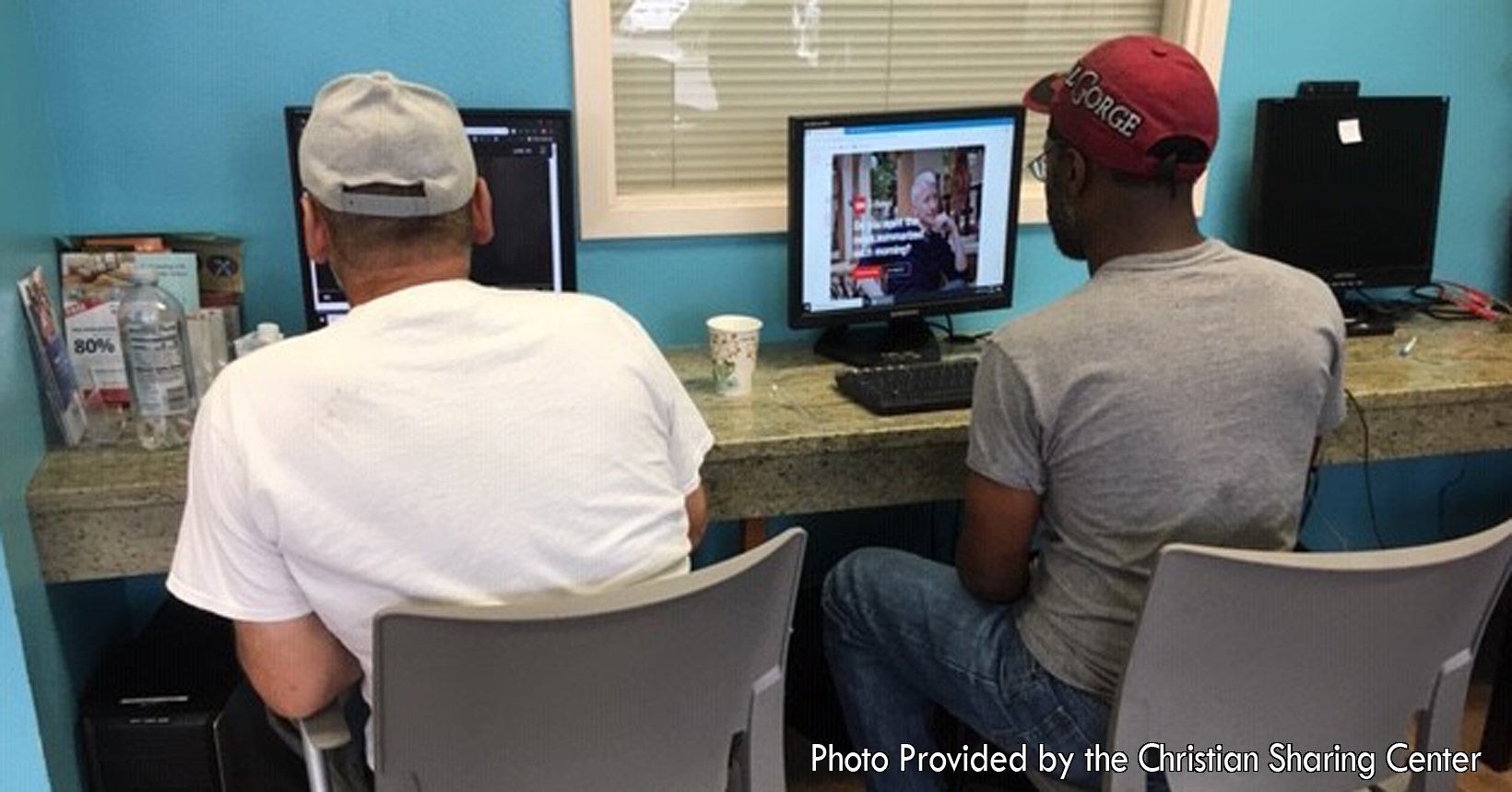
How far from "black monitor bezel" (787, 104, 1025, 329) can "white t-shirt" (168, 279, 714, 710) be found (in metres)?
0.96

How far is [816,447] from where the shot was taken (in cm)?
189

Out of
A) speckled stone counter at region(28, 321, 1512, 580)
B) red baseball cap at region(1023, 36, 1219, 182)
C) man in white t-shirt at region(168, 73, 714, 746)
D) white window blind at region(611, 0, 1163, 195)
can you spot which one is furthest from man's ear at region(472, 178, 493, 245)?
white window blind at region(611, 0, 1163, 195)

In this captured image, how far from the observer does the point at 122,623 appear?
2154 mm

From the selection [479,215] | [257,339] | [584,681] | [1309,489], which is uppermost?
[479,215]

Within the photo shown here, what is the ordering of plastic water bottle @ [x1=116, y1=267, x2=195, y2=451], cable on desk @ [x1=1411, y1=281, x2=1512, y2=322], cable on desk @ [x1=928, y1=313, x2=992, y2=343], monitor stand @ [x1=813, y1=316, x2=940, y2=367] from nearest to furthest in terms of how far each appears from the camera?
plastic water bottle @ [x1=116, y1=267, x2=195, y2=451] < monitor stand @ [x1=813, y1=316, x2=940, y2=367] < cable on desk @ [x1=928, y1=313, x2=992, y2=343] < cable on desk @ [x1=1411, y1=281, x2=1512, y2=322]

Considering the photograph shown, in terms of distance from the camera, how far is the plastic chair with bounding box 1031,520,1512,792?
121 centimetres

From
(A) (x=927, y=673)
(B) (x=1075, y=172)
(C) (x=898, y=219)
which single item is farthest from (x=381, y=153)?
(C) (x=898, y=219)

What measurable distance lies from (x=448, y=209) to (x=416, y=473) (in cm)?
29

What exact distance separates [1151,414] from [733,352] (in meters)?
0.81

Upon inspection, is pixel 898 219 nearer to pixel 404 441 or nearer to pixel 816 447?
pixel 816 447

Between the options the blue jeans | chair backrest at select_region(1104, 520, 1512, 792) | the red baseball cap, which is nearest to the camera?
chair backrest at select_region(1104, 520, 1512, 792)

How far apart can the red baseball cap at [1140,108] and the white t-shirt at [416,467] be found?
2.11ft

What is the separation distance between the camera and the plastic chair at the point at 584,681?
1051 millimetres

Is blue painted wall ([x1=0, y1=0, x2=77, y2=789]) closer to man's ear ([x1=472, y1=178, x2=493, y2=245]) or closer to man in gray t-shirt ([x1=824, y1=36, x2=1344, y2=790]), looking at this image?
man's ear ([x1=472, y1=178, x2=493, y2=245])
